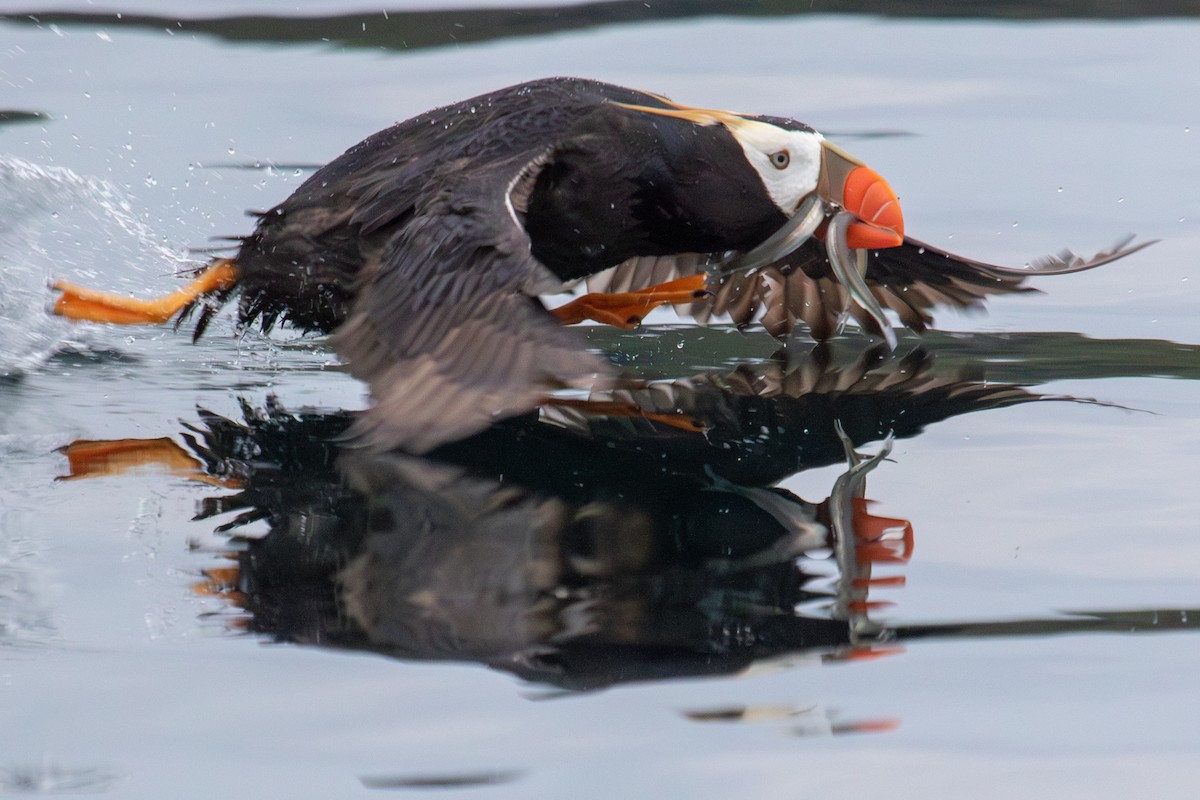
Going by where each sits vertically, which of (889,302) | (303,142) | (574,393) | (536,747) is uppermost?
(303,142)

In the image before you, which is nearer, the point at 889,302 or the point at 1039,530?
the point at 1039,530

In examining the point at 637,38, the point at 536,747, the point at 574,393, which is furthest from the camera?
the point at 637,38

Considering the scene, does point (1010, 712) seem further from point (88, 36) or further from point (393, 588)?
point (88, 36)

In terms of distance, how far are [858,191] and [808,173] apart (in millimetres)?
128

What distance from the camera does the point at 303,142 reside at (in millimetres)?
6328

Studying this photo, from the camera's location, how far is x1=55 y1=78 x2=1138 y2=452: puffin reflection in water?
315cm

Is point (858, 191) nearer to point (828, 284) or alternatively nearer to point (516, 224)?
point (828, 284)

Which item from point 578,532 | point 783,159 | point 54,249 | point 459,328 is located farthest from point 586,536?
point 54,249

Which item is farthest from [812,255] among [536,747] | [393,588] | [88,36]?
[88,36]

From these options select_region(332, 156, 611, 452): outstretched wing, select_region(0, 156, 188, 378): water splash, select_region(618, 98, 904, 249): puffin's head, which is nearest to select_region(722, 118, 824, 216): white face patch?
select_region(618, 98, 904, 249): puffin's head

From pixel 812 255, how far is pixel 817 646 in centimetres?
243

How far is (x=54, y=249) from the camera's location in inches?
199

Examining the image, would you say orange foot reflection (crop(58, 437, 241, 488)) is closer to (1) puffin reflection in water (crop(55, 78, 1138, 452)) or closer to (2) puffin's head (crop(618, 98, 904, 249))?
(1) puffin reflection in water (crop(55, 78, 1138, 452))

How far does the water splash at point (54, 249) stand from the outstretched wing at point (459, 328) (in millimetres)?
1270
